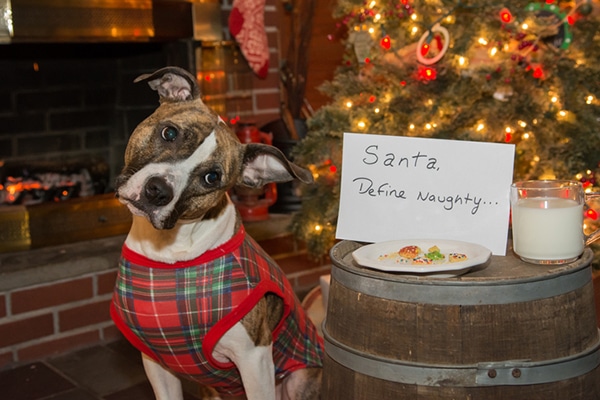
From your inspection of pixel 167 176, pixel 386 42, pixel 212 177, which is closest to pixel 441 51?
pixel 386 42

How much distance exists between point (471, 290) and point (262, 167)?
2.39ft

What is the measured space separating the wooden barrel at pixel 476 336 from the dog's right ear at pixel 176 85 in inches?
28.2

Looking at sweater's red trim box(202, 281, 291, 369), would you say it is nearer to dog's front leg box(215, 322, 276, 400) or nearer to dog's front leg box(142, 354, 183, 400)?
dog's front leg box(215, 322, 276, 400)

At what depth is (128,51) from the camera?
3.83 m

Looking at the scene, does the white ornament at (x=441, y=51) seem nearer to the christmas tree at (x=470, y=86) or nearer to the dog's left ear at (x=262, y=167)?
the christmas tree at (x=470, y=86)

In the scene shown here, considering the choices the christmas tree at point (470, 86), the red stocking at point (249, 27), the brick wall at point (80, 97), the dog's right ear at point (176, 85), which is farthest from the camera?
the red stocking at point (249, 27)

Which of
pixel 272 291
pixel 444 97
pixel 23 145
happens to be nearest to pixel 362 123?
pixel 444 97

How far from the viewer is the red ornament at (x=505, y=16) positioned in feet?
8.75

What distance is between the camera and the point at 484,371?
50.3 inches

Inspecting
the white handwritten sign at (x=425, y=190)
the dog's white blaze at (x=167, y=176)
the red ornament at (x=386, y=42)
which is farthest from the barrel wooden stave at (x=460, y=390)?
→ the red ornament at (x=386, y=42)

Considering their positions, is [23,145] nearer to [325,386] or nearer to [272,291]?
[272,291]

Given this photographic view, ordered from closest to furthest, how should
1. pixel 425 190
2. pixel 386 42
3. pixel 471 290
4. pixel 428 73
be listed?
pixel 471 290, pixel 425 190, pixel 428 73, pixel 386 42

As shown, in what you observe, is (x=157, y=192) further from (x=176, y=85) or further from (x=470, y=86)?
(x=470, y=86)

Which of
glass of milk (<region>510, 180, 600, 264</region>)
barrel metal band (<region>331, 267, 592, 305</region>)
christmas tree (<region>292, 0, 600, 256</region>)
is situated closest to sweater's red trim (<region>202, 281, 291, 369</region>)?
barrel metal band (<region>331, 267, 592, 305</region>)
